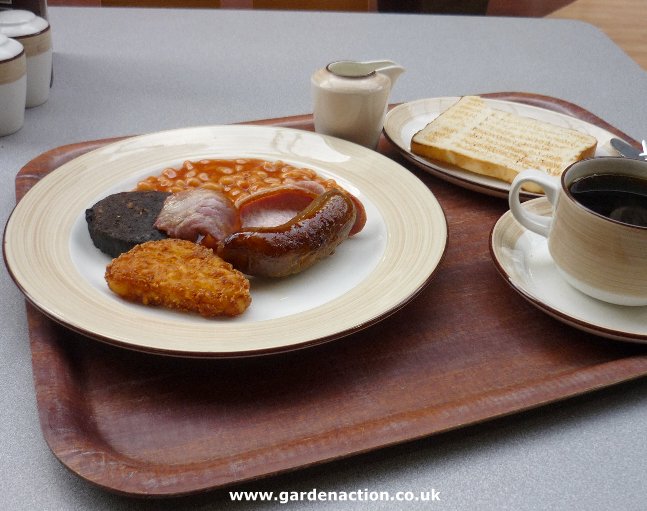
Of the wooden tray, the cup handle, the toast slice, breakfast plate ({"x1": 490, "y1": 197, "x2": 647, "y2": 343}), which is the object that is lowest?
the wooden tray

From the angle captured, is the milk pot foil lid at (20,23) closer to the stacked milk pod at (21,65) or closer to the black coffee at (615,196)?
the stacked milk pod at (21,65)

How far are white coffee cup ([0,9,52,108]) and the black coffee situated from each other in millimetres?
1227

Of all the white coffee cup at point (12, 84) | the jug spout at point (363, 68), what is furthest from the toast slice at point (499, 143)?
the white coffee cup at point (12, 84)

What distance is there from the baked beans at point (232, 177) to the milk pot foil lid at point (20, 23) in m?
0.58

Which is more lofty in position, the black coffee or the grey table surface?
the black coffee

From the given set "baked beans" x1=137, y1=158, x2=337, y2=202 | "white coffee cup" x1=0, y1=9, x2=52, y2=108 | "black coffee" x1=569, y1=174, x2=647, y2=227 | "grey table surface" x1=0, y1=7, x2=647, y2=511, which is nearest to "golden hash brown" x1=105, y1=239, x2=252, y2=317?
"grey table surface" x1=0, y1=7, x2=647, y2=511

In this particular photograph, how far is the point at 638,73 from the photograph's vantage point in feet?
6.65

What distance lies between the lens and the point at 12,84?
1451 millimetres

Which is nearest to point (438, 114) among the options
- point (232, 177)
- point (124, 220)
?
point (232, 177)

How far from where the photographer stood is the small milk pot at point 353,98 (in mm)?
1328

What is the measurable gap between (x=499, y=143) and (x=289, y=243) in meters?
0.61

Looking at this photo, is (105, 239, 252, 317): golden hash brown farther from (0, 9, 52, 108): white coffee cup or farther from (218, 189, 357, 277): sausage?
(0, 9, 52, 108): white coffee cup

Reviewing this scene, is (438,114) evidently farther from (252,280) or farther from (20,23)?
(20,23)

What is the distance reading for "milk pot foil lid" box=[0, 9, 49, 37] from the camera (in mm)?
1531
